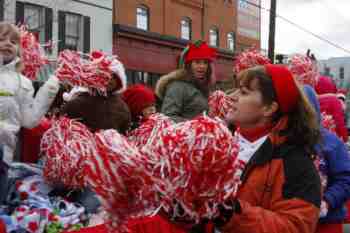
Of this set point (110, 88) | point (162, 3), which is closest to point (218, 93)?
point (110, 88)

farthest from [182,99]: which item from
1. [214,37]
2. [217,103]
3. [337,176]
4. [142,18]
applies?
[214,37]

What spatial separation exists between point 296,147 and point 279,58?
43.7 feet

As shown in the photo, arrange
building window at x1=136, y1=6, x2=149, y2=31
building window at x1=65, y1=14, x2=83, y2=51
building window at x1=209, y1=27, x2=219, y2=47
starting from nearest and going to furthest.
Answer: building window at x1=65, y1=14, x2=83, y2=51
building window at x1=136, y1=6, x2=149, y2=31
building window at x1=209, y1=27, x2=219, y2=47

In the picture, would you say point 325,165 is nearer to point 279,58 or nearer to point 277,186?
point 277,186

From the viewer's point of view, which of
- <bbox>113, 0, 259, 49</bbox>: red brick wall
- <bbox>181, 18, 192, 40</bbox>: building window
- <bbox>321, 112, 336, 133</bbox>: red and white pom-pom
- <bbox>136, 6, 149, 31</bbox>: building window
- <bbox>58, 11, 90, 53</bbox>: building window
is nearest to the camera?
<bbox>321, 112, 336, 133</bbox>: red and white pom-pom

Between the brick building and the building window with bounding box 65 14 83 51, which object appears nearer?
the building window with bounding box 65 14 83 51

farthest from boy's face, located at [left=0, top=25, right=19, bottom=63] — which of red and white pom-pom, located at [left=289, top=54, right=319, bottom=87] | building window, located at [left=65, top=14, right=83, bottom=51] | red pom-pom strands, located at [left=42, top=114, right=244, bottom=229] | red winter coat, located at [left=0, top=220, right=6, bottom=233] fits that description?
building window, located at [left=65, top=14, right=83, bottom=51]

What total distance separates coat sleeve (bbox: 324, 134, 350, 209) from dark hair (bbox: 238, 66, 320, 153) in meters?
1.06

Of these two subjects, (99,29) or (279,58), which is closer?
(279,58)

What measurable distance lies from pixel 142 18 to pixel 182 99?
1745 cm

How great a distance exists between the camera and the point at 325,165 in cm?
304

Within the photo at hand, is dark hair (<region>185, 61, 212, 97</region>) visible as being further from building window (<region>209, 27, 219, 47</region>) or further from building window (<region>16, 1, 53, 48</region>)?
building window (<region>209, 27, 219, 47</region>)

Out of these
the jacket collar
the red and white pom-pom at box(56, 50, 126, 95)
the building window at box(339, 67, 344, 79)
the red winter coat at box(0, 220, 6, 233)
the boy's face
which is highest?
the building window at box(339, 67, 344, 79)

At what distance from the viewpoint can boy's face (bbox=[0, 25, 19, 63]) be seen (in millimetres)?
2947
